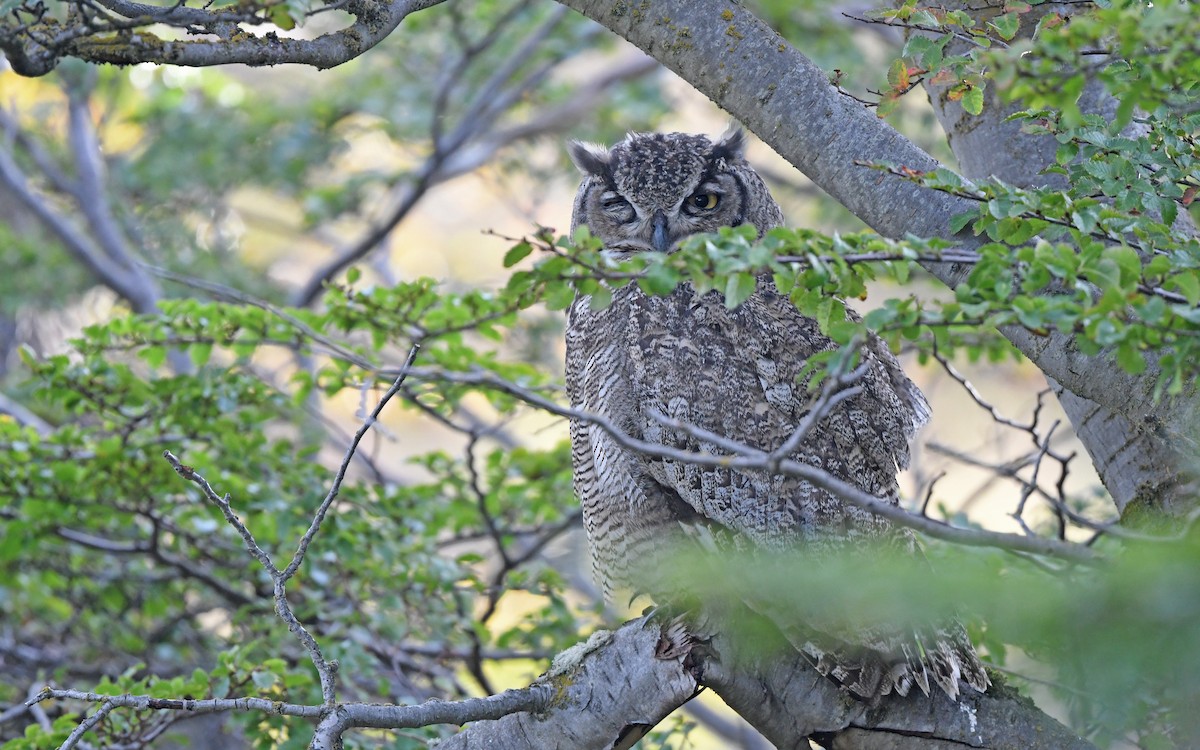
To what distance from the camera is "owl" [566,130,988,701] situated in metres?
2.51

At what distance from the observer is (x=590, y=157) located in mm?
3756

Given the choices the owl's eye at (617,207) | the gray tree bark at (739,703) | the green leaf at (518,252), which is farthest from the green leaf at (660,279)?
the owl's eye at (617,207)

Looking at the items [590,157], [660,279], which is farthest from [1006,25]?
[590,157]

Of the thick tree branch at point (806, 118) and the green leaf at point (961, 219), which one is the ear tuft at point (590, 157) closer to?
the thick tree branch at point (806, 118)

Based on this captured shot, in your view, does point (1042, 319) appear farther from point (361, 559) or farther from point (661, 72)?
point (661, 72)

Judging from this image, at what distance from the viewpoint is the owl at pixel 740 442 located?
2.51 m

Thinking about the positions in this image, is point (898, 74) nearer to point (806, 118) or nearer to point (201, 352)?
point (806, 118)

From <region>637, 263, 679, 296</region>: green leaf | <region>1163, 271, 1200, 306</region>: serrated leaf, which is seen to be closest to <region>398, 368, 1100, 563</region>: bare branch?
<region>637, 263, 679, 296</region>: green leaf

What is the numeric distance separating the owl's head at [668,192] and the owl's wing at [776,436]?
53 cm

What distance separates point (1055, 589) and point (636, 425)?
165 centimetres

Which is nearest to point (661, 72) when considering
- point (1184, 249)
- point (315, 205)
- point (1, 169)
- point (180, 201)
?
point (315, 205)

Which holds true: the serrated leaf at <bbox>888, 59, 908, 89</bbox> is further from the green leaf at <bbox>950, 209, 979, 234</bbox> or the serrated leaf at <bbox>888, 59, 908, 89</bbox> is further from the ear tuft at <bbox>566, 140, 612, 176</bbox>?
the ear tuft at <bbox>566, 140, 612, 176</bbox>

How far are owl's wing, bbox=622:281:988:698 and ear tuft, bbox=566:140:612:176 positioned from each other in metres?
0.82

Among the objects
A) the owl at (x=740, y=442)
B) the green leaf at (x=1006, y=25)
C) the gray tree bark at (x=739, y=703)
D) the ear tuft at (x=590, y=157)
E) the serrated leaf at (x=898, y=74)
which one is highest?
the ear tuft at (x=590, y=157)
